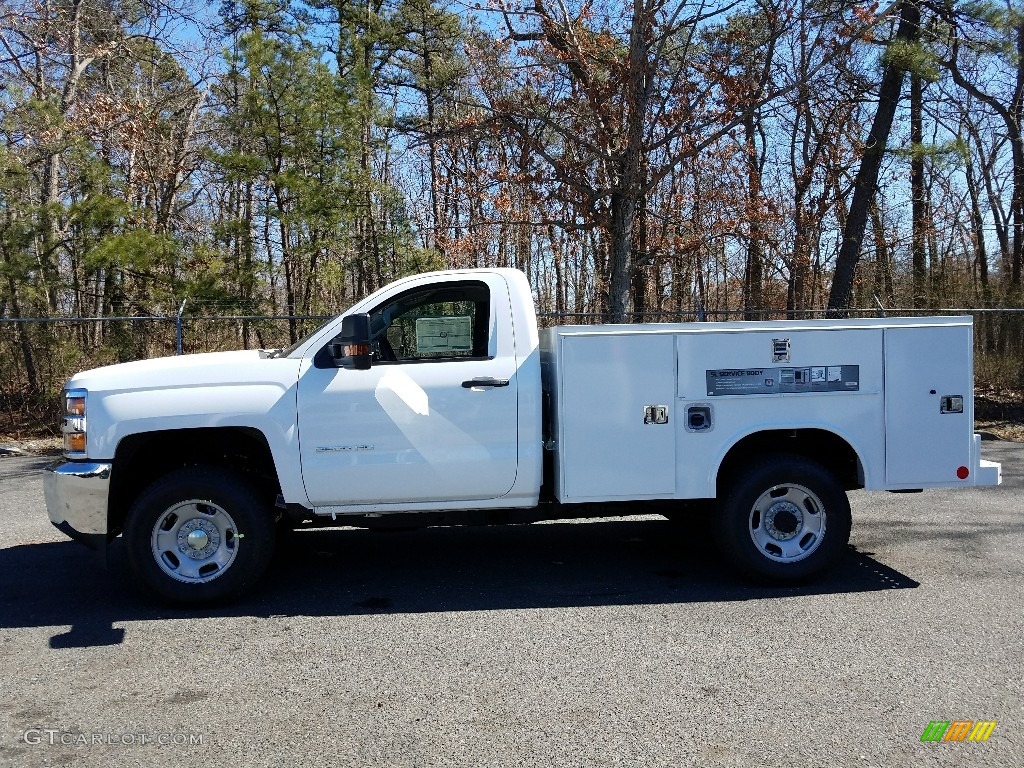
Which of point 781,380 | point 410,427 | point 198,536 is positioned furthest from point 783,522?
point 198,536

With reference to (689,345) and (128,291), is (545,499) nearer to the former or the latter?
(689,345)

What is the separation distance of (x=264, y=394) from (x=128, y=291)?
10.8 meters

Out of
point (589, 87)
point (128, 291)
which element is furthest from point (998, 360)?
point (128, 291)

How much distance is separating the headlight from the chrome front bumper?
99 millimetres

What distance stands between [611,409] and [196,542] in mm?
2757

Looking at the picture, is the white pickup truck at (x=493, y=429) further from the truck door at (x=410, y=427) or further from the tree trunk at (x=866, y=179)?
the tree trunk at (x=866, y=179)

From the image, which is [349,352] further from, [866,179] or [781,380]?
[866,179]

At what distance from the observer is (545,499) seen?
5.50 m

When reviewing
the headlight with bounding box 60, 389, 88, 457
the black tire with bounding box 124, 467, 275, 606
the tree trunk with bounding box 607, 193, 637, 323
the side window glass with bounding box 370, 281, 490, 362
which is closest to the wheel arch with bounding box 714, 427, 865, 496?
the side window glass with bounding box 370, 281, 490, 362

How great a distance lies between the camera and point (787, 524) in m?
5.46

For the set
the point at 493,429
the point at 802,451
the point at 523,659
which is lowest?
the point at 523,659

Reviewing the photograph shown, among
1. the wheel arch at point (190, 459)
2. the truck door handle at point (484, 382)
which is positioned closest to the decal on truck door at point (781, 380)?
the truck door handle at point (484, 382)

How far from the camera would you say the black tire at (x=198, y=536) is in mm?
5055

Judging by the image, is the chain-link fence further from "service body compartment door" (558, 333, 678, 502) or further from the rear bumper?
"service body compartment door" (558, 333, 678, 502)
